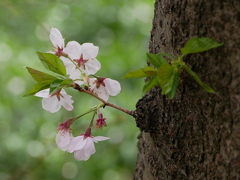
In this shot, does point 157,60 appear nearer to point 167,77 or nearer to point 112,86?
point 167,77

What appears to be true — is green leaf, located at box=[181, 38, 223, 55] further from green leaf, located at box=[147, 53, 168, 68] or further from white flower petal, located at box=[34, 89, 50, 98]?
white flower petal, located at box=[34, 89, 50, 98]

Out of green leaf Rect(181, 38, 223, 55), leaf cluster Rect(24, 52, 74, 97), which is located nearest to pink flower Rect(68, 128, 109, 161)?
leaf cluster Rect(24, 52, 74, 97)

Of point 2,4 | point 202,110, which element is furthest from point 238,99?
point 2,4

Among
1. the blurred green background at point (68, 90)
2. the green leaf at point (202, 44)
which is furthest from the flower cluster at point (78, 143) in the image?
the blurred green background at point (68, 90)

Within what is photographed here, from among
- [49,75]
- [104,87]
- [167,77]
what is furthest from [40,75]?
[167,77]

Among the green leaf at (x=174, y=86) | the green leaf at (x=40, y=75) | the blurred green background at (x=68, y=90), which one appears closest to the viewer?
the green leaf at (x=174, y=86)

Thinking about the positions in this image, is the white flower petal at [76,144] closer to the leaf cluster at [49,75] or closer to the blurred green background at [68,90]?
the leaf cluster at [49,75]
